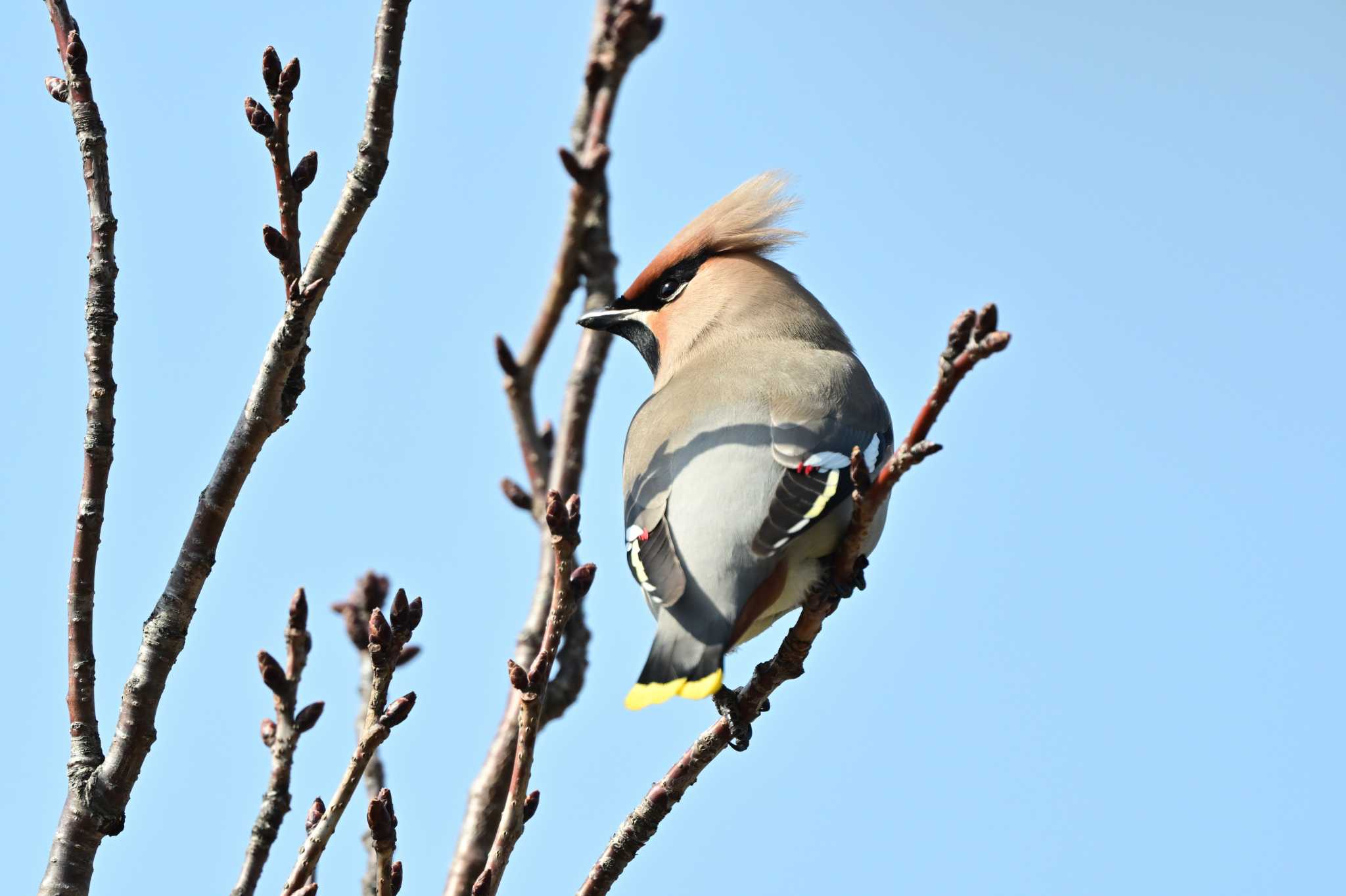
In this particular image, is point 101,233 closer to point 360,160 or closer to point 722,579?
point 360,160

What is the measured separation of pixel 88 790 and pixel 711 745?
3.98 feet

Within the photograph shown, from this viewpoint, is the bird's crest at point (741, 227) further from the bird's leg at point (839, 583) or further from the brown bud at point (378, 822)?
the brown bud at point (378, 822)

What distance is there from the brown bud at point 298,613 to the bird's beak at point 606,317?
Result: 1999 mm

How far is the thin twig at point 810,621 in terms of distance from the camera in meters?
2.24

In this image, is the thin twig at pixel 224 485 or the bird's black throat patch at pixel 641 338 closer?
the thin twig at pixel 224 485

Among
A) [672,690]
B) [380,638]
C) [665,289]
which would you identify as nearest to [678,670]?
[672,690]

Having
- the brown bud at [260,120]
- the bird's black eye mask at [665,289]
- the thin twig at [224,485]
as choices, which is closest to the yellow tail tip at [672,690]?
the thin twig at [224,485]

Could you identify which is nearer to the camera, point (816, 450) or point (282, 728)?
point (282, 728)

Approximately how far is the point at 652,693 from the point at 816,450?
745mm

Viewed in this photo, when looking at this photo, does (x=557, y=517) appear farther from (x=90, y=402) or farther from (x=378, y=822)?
(x=90, y=402)

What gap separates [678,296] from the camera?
203 inches

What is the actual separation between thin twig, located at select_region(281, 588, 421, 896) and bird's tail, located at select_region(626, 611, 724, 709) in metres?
0.79

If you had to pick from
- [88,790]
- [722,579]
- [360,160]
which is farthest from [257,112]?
[722,579]

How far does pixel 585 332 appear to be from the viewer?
4996 mm
